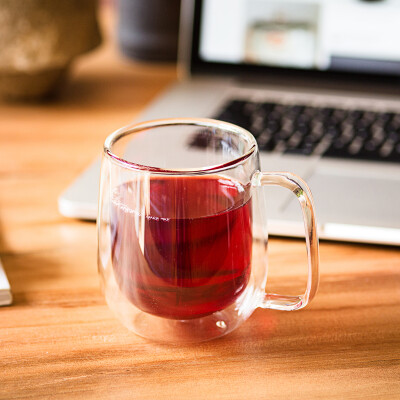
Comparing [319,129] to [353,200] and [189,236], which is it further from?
[189,236]

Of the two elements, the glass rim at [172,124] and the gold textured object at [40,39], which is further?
the gold textured object at [40,39]

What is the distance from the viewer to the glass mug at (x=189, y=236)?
361 mm

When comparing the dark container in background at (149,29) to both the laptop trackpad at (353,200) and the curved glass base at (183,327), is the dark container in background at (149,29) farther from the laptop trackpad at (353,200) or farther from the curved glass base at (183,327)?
the curved glass base at (183,327)

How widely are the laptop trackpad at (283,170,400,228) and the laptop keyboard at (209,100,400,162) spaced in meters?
0.04

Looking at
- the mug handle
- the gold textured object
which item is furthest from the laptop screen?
the mug handle

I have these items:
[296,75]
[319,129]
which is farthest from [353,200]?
[296,75]

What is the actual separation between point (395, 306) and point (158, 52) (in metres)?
0.63

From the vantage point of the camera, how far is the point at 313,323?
0.42 meters

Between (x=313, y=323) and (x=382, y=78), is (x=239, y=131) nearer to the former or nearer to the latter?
(x=313, y=323)

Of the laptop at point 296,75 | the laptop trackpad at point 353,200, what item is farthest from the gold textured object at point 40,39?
the laptop trackpad at point 353,200

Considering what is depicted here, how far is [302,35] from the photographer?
75 centimetres

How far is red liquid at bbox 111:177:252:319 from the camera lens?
36cm

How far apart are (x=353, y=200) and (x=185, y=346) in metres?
0.21

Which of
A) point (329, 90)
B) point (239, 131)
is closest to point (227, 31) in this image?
point (329, 90)
